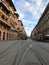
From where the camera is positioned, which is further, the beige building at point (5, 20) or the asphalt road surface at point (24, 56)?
the beige building at point (5, 20)

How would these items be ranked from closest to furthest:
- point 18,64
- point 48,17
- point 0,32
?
point 18,64 < point 0,32 < point 48,17

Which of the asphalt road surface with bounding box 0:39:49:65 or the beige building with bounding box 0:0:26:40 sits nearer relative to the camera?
the asphalt road surface with bounding box 0:39:49:65

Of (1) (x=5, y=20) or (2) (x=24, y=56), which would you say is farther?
(1) (x=5, y=20)

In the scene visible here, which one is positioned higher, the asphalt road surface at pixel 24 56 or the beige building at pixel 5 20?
the beige building at pixel 5 20

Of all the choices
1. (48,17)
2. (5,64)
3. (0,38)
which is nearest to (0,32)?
(0,38)

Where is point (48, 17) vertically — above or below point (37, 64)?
above

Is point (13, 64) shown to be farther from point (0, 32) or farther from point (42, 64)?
point (0, 32)

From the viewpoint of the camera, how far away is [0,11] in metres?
59.4

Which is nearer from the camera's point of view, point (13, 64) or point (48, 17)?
point (13, 64)

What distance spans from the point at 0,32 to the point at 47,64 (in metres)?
49.9

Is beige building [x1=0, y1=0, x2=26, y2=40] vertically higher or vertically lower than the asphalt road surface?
higher

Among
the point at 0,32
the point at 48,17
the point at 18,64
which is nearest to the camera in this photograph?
the point at 18,64

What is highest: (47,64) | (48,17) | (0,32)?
(48,17)

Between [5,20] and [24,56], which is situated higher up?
[5,20]
